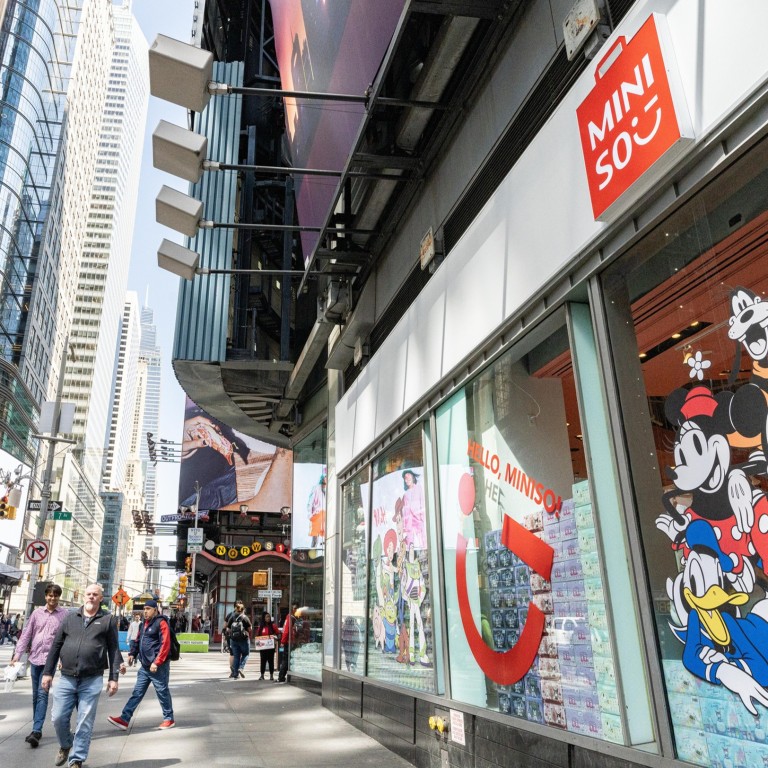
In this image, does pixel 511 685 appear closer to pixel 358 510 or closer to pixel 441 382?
pixel 441 382

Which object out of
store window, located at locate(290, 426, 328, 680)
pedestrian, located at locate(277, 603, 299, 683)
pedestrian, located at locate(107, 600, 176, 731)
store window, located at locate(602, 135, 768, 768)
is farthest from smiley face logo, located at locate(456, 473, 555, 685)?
pedestrian, located at locate(277, 603, 299, 683)

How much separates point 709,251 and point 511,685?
380cm

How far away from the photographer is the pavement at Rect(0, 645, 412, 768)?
24.2 ft

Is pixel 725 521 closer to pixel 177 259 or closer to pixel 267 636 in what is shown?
pixel 177 259

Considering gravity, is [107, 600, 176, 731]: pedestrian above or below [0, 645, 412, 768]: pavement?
above

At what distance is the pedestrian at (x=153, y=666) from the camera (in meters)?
9.43

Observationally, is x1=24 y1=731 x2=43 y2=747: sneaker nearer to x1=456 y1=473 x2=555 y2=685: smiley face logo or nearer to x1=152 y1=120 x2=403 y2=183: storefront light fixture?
x1=456 y1=473 x2=555 y2=685: smiley face logo

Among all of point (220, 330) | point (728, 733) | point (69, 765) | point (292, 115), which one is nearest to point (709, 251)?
point (728, 733)

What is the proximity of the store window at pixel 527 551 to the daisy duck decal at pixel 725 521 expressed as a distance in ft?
2.60

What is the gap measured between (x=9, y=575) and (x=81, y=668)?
232 feet

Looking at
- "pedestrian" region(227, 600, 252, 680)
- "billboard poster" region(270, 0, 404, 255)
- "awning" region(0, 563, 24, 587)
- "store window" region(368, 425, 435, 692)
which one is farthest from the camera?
"awning" region(0, 563, 24, 587)

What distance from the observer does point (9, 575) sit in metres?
67.1

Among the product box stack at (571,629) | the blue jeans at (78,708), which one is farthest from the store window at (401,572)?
the blue jeans at (78,708)

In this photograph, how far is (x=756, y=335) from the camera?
10.8 feet
